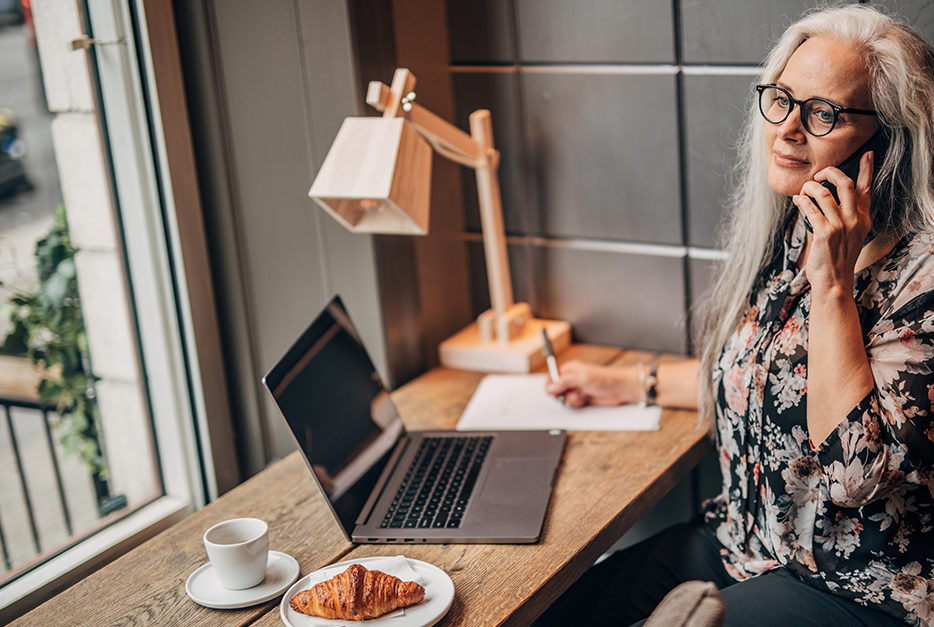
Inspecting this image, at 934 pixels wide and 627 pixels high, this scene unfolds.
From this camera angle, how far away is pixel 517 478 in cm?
142

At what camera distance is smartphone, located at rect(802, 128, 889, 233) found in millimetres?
1257

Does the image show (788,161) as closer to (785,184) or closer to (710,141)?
(785,184)

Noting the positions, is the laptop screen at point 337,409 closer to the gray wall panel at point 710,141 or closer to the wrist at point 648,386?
the wrist at point 648,386

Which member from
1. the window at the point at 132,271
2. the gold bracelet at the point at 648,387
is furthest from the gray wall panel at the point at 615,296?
the window at the point at 132,271

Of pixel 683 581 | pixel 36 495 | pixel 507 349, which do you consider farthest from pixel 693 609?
A: pixel 36 495

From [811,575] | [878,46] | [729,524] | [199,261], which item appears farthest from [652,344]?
[199,261]

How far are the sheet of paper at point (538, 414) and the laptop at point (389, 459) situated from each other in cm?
5

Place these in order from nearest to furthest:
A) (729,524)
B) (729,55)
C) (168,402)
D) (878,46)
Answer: (878,46) < (729,524) < (729,55) < (168,402)

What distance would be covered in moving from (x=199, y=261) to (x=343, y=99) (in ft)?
1.62

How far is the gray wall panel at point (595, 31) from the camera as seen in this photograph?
1700 mm

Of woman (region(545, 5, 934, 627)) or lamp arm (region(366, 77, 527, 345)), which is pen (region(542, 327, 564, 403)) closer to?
lamp arm (region(366, 77, 527, 345))

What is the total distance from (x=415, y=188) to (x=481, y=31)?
61cm

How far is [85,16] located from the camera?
66.6 inches

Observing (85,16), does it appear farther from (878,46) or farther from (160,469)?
(878,46)
